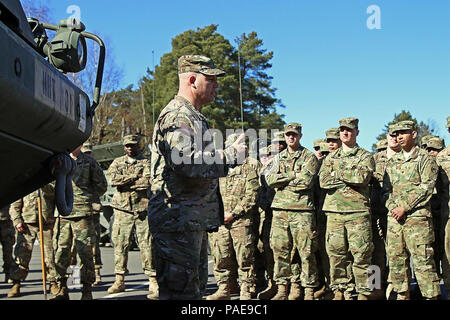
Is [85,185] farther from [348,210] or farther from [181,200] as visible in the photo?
[181,200]

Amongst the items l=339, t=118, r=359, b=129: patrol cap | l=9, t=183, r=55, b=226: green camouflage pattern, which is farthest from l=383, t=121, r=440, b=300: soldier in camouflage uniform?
l=9, t=183, r=55, b=226: green camouflage pattern

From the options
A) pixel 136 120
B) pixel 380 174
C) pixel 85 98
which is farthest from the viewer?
pixel 136 120

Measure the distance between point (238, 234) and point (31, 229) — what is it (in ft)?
10.5

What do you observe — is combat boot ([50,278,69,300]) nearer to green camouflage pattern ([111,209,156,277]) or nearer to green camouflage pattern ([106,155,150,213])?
green camouflage pattern ([111,209,156,277])

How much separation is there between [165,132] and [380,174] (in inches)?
185

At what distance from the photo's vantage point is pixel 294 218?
681 centimetres

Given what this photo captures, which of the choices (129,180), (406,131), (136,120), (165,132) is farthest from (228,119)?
(165,132)

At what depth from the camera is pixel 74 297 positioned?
7.09 metres

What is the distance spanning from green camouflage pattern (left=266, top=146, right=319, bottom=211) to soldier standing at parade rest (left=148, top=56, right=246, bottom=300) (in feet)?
10.1

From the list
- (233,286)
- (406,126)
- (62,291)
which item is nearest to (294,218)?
(233,286)

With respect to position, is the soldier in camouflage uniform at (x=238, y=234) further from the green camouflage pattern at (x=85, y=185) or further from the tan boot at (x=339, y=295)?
the green camouflage pattern at (x=85, y=185)

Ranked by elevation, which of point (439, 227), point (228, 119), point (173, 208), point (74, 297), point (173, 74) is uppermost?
point (173, 74)
